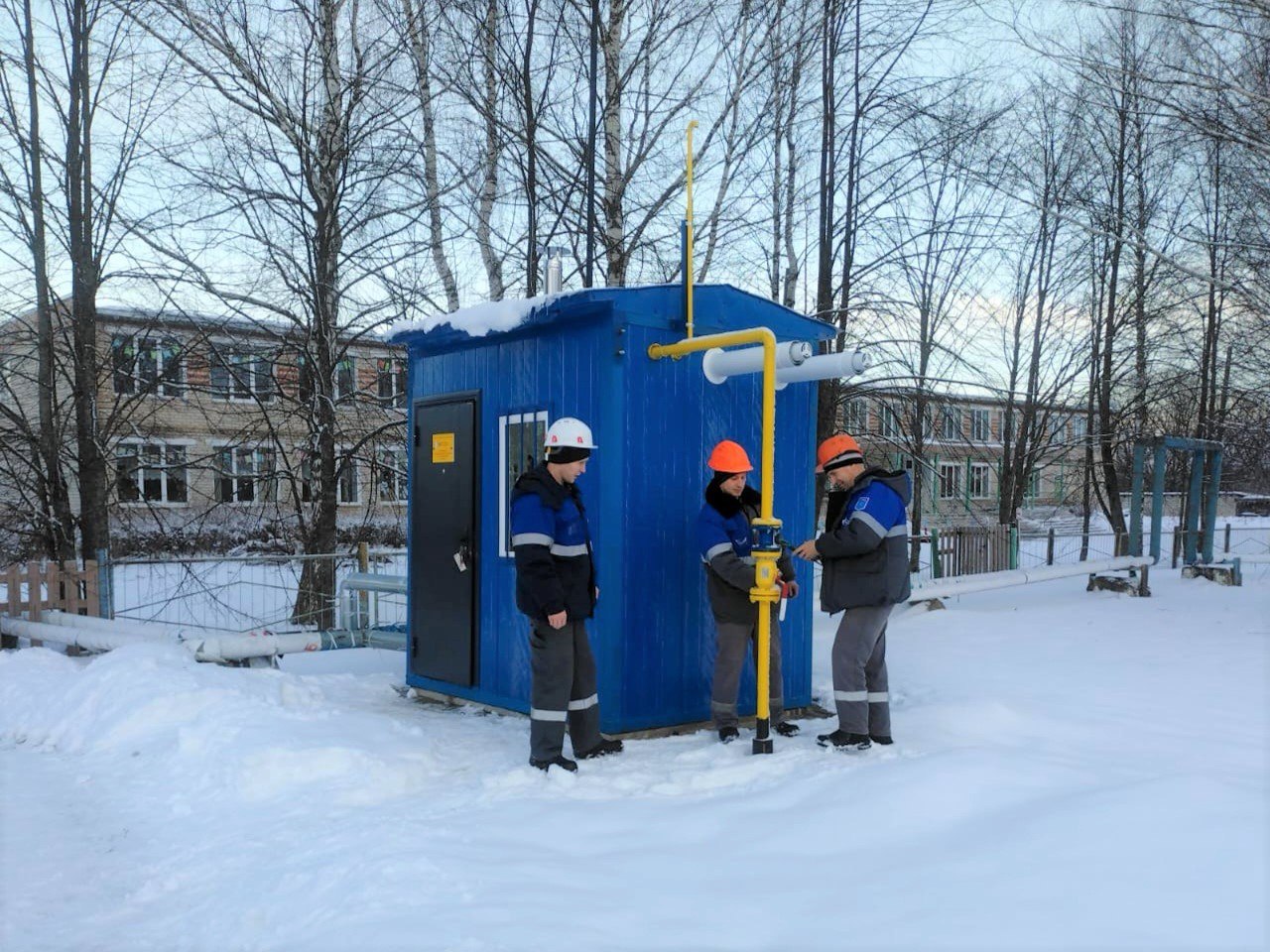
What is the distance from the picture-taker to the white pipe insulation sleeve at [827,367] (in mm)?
5684

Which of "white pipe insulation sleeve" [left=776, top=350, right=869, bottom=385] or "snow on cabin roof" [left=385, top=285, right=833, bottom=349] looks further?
"snow on cabin roof" [left=385, top=285, right=833, bottom=349]

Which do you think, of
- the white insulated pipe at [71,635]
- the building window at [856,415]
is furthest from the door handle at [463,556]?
the building window at [856,415]

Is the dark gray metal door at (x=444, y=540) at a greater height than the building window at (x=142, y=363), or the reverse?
the building window at (x=142, y=363)

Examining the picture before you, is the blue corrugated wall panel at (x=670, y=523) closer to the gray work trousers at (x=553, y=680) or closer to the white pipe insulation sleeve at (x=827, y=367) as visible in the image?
the white pipe insulation sleeve at (x=827, y=367)

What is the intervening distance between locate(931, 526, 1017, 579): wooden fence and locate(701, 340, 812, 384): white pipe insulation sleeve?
389 inches

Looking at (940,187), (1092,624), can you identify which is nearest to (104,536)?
(1092,624)

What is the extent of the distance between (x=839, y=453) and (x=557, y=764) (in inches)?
95.2

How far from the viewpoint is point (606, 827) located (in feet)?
14.1

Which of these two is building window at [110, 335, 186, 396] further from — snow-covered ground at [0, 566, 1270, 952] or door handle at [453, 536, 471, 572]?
door handle at [453, 536, 471, 572]

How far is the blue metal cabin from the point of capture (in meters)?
5.89

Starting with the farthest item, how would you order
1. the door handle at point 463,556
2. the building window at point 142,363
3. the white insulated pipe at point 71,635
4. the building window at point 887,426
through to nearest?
the building window at point 887,426 < the building window at point 142,363 < the white insulated pipe at point 71,635 < the door handle at point 463,556

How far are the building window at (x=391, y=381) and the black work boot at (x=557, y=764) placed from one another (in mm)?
8548

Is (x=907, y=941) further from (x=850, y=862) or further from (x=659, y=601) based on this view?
(x=659, y=601)

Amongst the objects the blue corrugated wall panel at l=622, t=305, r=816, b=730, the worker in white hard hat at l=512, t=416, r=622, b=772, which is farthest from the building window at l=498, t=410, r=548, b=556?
the worker in white hard hat at l=512, t=416, r=622, b=772
